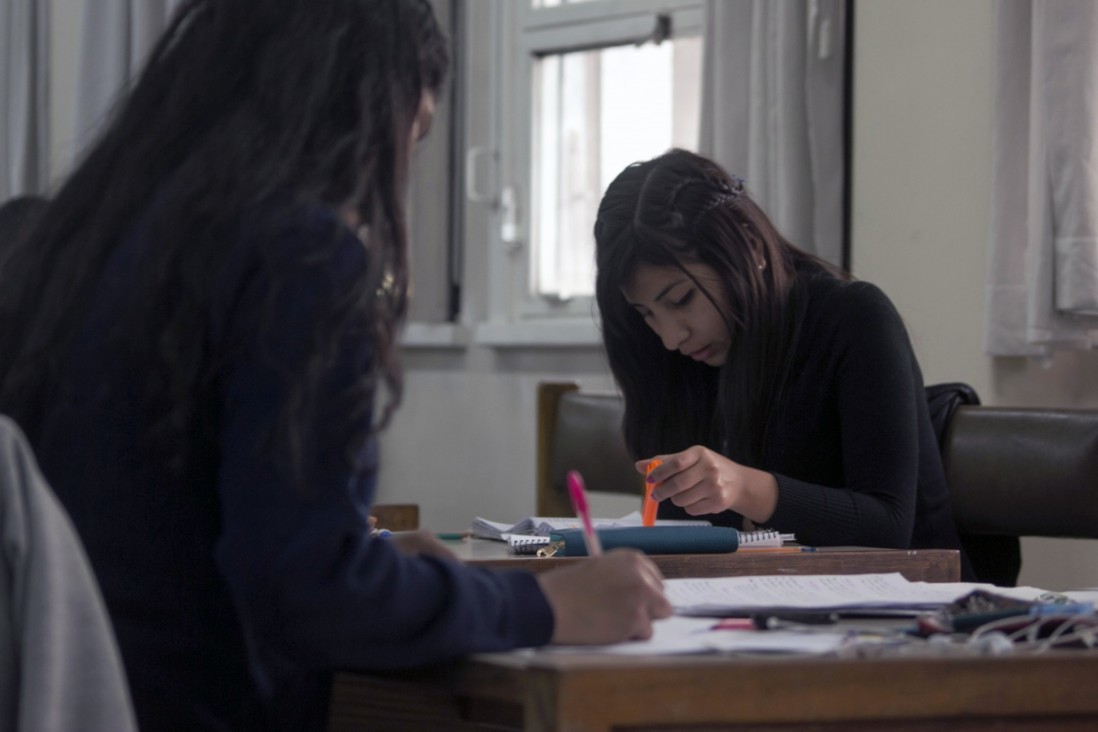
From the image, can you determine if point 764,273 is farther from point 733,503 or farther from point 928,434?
point 733,503

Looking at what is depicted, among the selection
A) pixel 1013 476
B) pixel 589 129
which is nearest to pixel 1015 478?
pixel 1013 476

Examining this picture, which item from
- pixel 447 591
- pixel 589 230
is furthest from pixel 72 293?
pixel 589 230

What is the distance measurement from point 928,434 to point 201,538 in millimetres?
1389

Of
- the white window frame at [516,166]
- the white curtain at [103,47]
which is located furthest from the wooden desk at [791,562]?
the white curtain at [103,47]

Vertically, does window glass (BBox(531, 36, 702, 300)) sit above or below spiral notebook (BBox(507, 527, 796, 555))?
above

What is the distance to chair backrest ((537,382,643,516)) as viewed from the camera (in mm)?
2807

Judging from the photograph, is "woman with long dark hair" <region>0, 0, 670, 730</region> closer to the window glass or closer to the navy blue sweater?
the navy blue sweater

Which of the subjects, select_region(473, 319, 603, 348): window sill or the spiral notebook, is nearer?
the spiral notebook

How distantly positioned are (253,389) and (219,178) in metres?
0.16

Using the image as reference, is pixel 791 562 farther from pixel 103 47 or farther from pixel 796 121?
pixel 103 47

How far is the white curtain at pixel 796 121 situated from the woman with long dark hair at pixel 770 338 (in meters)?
0.87

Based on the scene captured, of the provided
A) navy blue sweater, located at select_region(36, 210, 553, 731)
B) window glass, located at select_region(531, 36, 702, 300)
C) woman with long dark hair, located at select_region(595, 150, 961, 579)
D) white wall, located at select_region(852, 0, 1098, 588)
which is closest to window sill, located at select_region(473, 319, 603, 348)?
window glass, located at select_region(531, 36, 702, 300)

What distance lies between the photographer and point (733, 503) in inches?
69.2

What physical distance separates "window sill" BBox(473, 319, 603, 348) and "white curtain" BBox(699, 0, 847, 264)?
0.70 metres
